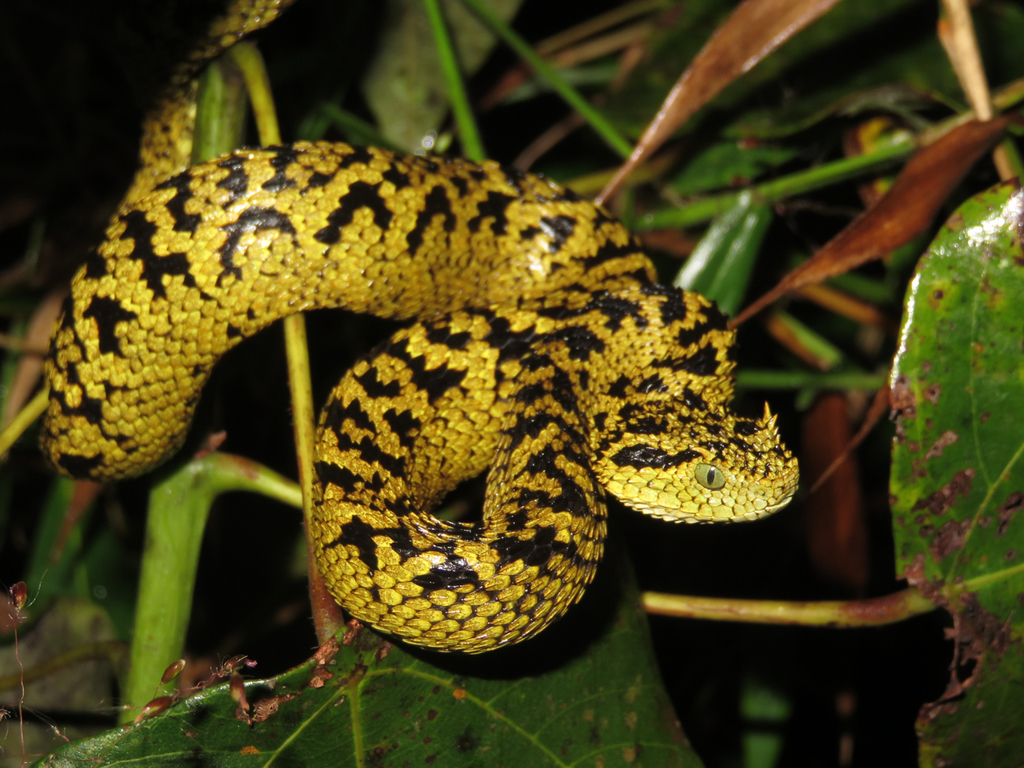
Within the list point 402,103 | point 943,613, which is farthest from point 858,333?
point 402,103

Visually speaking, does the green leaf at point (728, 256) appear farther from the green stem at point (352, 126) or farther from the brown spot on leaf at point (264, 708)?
the brown spot on leaf at point (264, 708)

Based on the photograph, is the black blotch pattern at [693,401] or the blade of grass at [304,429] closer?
the blade of grass at [304,429]

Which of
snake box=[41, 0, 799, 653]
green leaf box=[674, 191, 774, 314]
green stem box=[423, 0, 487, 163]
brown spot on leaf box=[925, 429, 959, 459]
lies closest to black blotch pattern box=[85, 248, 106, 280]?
snake box=[41, 0, 799, 653]

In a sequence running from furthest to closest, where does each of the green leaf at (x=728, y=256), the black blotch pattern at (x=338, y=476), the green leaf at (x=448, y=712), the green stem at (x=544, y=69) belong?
1. the green leaf at (x=728, y=256)
2. the green stem at (x=544, y=69)
3. the black blotch pattern at (x=338, y=476)
4. the green leaf at (x=448, y=712)

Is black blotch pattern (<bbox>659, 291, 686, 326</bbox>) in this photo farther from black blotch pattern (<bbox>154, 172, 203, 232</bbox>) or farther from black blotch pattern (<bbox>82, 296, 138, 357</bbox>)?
Answer: black blotch pattern (<bbox>82, 296, 138, 357</bbox>)

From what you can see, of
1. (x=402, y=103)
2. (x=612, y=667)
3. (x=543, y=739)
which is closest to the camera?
(x=543, y=739)

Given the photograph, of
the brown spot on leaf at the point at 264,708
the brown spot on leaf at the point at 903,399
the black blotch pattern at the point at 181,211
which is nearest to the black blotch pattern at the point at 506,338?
the black blotch pattern at the point at 181,211

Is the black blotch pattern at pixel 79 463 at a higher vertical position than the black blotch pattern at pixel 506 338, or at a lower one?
lower

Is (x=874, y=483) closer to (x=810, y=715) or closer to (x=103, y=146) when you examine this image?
(x=810, y=715)
